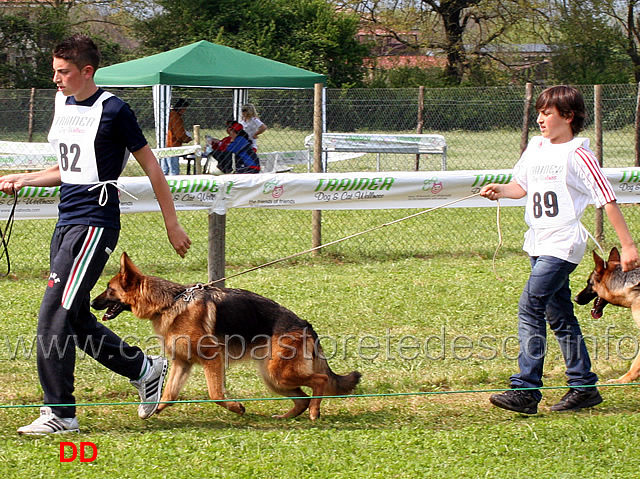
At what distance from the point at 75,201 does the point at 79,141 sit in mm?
308

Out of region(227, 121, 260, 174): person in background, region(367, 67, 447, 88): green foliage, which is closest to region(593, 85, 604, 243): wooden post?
region(227, 121, 260, 174): person in background

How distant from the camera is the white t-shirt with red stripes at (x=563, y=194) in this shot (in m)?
4.18

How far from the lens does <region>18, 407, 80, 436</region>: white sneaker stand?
3807 mm

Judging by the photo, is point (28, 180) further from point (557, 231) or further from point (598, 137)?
point (598, 137)

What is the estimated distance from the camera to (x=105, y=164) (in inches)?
153

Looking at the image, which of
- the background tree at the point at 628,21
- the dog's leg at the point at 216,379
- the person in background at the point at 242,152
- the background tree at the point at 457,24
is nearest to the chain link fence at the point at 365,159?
the person in background at the point at 242,152

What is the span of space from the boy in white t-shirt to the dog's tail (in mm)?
830

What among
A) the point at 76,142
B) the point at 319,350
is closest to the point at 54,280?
the point at 76,142

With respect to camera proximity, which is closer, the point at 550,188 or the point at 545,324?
the point at 550,188

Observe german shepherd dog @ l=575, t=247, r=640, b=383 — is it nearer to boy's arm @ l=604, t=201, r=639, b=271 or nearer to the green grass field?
the green grass field

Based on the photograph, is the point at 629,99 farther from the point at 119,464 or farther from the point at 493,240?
the point at 119,464

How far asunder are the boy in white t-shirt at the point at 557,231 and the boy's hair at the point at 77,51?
7.68 ft

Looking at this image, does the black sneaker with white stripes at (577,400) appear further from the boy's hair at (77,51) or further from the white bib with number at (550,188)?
the boy's hair at (77,51)

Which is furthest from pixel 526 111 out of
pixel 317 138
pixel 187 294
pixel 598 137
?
Result: pixel 187 294
